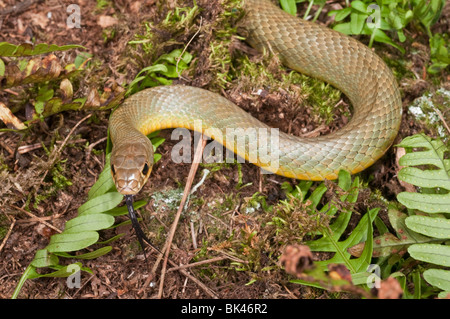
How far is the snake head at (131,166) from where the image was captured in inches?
144

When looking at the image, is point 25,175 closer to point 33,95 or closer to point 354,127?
point 33,95

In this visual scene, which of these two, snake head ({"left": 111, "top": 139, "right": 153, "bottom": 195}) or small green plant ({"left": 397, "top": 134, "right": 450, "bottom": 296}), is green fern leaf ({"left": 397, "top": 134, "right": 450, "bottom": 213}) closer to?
small green plant ({"left": 397, "top": 134, "right": 450, "bottom": 296})

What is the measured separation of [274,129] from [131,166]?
1.46 metres

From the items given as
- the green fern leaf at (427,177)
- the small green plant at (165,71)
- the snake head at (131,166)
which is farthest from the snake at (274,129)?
the green fern leaf at (427,177)

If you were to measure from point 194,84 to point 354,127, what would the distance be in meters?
1.69

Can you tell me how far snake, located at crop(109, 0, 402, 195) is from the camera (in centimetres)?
416

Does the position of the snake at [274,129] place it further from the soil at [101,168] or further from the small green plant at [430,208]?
the small green plant at [430,208]

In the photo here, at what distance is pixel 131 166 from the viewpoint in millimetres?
3766

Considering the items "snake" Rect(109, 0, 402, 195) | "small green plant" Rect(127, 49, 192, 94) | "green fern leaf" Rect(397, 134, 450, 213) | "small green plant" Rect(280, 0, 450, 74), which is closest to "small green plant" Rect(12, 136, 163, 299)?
"snake" Rect(109, 0, 402, 195)

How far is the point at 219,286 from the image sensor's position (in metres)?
3.77

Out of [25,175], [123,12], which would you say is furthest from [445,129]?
[25,175]

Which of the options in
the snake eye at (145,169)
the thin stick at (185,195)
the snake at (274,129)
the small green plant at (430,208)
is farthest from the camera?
the snake at (274,129)

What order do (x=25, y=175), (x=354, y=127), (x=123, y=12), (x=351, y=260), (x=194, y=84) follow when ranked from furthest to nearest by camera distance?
(x=123, y=12)
(x=194, y=84)
(x=354, y=127)
(x=25, y=175)
(x=351, y=260)

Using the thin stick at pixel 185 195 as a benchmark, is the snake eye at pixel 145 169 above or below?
above
